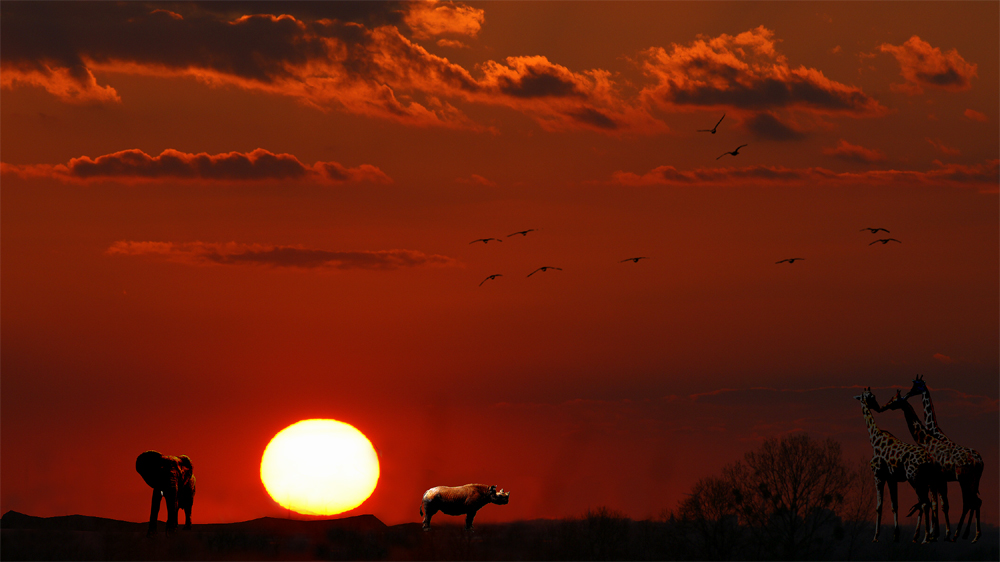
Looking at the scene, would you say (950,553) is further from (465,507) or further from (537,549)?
(465,507)

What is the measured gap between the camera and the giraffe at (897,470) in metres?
49.4

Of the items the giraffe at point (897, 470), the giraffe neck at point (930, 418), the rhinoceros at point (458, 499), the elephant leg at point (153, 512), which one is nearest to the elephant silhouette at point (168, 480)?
the elephant leg at point (153, 512)

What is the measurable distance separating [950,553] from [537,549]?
2399 centimetres

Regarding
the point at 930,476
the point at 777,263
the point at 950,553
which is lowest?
the point at 950,553

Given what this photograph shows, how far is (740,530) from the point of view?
65562 millimetres

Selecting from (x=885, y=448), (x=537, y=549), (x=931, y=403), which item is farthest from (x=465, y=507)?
(x=931, y=403)

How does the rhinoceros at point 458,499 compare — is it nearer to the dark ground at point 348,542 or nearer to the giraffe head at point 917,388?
the dark ground at point 348,542

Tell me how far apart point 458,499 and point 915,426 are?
24.9 m

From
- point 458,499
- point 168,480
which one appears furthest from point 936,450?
point 168,480

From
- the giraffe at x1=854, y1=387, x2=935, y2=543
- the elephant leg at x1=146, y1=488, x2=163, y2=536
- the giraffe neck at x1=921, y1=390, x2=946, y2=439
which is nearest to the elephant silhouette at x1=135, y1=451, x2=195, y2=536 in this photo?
the elephant leg at x1=146, y1=488, x2=163, y2=536

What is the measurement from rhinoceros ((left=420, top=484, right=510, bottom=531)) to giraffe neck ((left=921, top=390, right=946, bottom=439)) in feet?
75.0

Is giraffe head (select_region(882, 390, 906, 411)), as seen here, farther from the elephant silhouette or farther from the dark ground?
the elephant silhouette

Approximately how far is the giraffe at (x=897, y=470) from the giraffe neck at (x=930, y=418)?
2.22 metres

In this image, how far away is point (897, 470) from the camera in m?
50.5
